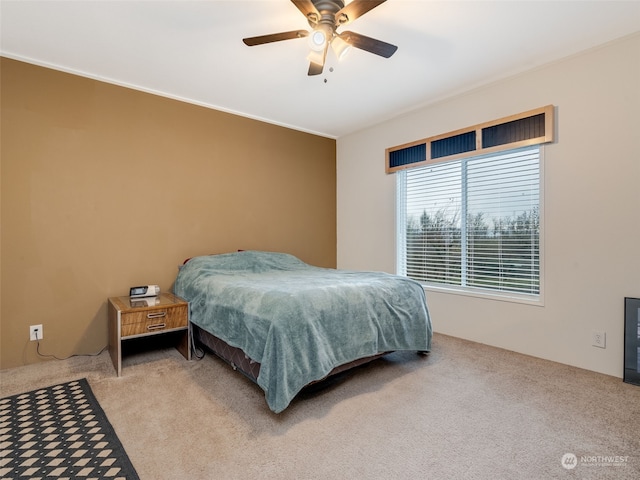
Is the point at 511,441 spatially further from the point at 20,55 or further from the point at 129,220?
the point at 20,55

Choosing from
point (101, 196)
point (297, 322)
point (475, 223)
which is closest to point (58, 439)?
point (297, 322)

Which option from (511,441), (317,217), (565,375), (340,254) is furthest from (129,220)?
(565,375)

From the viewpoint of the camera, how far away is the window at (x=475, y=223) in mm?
2912

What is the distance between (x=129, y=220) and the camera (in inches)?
121

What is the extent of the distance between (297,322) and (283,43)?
2.04 metres

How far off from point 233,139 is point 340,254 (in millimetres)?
2112

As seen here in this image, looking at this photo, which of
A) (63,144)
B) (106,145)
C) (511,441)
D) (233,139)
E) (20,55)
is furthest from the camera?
(233,139)

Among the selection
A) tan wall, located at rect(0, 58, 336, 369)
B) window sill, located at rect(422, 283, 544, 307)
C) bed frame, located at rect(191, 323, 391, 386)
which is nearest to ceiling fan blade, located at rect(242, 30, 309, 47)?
tan wall, located at rect(0, 58, 336, 369)

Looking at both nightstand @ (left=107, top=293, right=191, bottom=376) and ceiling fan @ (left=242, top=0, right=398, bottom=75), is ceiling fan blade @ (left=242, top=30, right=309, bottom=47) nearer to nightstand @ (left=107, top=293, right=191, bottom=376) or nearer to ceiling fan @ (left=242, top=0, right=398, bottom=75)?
ceiling fan @ (left=242, top=0, right=398, bottom=75)

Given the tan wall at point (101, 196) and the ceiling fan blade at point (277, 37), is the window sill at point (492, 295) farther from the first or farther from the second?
the ceiling fan blade at point (277, 37)

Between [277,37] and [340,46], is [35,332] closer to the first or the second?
[277,37]

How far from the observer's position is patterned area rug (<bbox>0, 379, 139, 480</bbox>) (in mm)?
1434

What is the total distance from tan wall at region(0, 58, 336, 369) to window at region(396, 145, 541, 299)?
70.9 inches

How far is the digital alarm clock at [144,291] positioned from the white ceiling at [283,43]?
1905 mm
